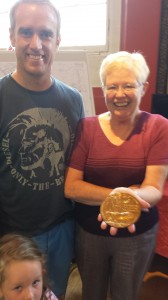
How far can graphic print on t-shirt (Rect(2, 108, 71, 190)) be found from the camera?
4.14ft

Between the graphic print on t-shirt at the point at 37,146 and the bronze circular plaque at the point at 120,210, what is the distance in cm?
25

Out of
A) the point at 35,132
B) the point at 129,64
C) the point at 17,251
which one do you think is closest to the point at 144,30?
the point at 129,64

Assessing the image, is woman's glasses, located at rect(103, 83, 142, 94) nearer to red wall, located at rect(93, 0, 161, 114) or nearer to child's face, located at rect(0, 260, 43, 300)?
child's face, located at rect(0, 260, 43, 300)

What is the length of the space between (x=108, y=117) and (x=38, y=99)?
0.29m

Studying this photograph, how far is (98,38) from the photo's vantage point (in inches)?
110

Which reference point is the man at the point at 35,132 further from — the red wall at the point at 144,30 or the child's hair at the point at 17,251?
the red wall at the point at 144,30

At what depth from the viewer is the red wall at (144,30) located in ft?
7.77

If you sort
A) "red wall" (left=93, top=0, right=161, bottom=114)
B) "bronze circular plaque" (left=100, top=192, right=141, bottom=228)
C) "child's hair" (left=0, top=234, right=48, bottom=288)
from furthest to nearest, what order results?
1. "red wall" (left=93, top=0, right=161, bottom=114)
2. "child's hair" (left=0, top=234, right=48, bottom=288)
3. "bronze circular plaque" (left=100, top=192, right=141, bottom=228)

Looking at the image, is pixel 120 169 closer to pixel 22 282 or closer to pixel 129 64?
pixel 129 64

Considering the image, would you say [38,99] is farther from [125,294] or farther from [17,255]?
[125,294]

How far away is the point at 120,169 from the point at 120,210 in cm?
15

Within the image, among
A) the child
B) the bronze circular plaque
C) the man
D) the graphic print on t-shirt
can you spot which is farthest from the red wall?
the child

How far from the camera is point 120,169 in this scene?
1255 millimetres

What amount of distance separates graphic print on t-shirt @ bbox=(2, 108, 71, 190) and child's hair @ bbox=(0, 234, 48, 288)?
21cm
